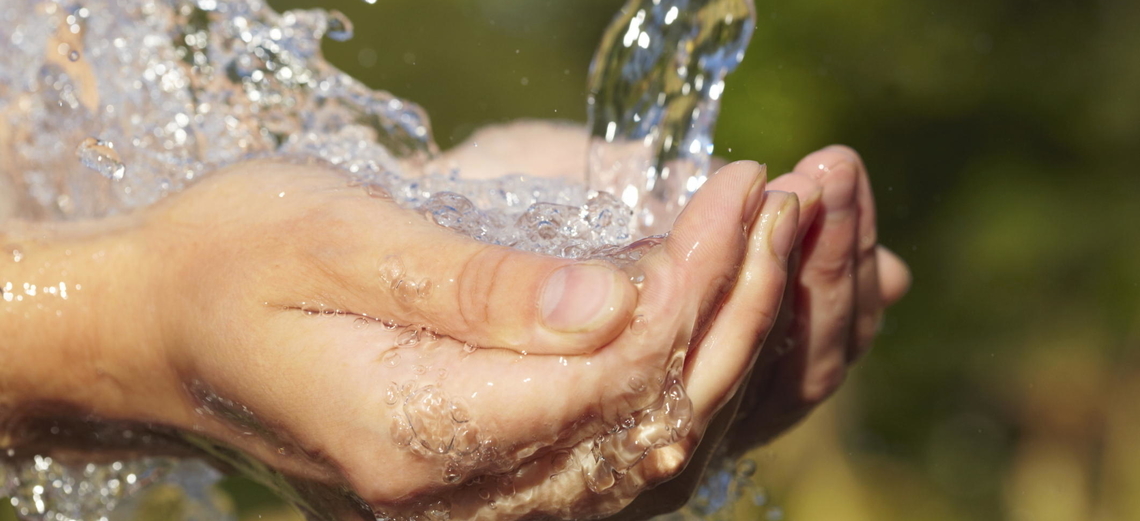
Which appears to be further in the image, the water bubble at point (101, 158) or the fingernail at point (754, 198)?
the water bubble at point (101, 158)

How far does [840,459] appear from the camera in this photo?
233cm

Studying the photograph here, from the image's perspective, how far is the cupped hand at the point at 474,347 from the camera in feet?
1.59

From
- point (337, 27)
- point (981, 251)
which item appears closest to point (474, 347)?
point (337, 27)

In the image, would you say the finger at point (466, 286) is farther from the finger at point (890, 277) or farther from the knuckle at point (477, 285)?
the finger at point (890, 277)

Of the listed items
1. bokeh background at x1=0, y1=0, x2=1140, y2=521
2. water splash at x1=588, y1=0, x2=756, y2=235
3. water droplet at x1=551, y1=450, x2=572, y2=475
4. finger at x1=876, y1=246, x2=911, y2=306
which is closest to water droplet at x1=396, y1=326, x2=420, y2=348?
water droplet at x1=551, y1=450, x2=572, y2=475

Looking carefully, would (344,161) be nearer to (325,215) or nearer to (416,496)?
(325,215)

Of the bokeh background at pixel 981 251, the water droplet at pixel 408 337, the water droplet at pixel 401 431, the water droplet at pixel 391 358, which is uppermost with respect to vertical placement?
the water droplet at pixel 408 337

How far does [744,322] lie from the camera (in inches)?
21.4

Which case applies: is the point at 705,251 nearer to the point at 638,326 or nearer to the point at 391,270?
the point at 638,326

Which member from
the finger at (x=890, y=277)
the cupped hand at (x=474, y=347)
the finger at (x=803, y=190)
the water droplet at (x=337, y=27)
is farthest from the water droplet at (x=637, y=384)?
the water droplet at (x=337, y=27)

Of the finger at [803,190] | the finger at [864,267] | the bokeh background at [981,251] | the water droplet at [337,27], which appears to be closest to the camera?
the finger at [803,190]

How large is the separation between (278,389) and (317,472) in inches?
3.0

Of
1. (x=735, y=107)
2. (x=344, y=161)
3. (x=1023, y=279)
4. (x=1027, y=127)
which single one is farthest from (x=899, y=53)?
(x=344, y=161)

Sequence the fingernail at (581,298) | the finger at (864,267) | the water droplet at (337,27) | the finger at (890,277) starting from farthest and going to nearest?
the water droplet at (337,27) < the finger at (890,277) < the finger at (864,267) < the fingernail at (581,298)
